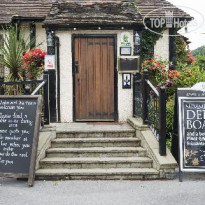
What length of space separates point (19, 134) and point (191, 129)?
2.94 meters

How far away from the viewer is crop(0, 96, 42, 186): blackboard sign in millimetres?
6355

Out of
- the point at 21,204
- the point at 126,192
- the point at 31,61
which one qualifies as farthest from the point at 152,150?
the point at 31,61

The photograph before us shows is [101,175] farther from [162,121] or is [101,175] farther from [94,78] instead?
[94,78]

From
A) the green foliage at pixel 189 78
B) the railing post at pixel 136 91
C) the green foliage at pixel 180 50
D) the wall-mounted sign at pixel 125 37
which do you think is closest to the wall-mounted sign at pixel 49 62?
the wall-mounted sign at pixel 125 37

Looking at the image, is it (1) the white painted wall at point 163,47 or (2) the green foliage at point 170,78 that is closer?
(2) the green foliage at point 170,78

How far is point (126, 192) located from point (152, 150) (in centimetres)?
138

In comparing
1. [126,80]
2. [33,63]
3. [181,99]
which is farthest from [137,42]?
[181,99]

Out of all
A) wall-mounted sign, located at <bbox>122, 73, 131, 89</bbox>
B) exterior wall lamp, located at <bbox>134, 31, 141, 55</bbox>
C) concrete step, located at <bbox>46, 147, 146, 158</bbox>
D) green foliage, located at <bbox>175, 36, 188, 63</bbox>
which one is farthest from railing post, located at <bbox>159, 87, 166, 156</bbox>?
green foliage, located at <bbox>175, 36, 188, 63</bbox>

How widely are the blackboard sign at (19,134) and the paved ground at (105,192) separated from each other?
0.26 metres

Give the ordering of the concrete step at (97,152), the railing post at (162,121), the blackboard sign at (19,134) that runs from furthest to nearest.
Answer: the concrete step at (97,152) → the railing post at (162,121) → the blackboard sign at (19,134)

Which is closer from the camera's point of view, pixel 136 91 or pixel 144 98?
pixel 144 98

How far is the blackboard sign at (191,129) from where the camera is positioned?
6375 mm

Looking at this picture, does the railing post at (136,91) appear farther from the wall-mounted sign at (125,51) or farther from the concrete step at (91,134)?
the concrete step at (91,134)

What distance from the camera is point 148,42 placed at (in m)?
11.0
